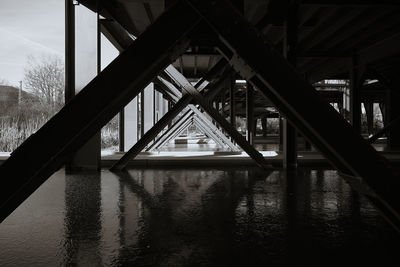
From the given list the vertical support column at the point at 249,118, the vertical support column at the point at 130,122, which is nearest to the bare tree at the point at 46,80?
the vertical support column at the point at 130,122

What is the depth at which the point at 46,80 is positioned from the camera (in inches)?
616

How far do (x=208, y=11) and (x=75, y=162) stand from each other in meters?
5.25

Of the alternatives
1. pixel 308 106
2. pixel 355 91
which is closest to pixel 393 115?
pixel 355 91

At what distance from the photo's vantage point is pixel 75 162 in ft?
20.6

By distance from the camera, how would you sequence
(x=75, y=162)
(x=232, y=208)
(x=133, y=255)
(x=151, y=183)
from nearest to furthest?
1. (x=133, y=255)
2. (x=232, y=208)
3. (x=151, y=183)
4. (x=75, y=162)

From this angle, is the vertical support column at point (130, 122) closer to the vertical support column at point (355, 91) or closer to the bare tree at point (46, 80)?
the bare tree at point (46, 80)

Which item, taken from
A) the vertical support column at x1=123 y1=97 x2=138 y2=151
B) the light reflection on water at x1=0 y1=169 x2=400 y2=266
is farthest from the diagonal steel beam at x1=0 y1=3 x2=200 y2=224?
the vertical support column at x1=123 y1=97 x2=138 y2=151

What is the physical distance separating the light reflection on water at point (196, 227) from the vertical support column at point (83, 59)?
1761 millimetres

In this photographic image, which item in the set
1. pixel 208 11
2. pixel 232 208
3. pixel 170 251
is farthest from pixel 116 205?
pixel 208 11

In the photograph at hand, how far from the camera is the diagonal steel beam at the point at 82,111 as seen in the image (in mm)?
1750

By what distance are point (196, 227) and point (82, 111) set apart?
1.35m

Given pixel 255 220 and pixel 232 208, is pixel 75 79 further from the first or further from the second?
pixel 255 220

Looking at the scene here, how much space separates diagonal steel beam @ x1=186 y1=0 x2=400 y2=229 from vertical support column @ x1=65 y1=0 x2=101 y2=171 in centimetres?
495

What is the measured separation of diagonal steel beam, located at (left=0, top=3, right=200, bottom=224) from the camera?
5.74 ft
